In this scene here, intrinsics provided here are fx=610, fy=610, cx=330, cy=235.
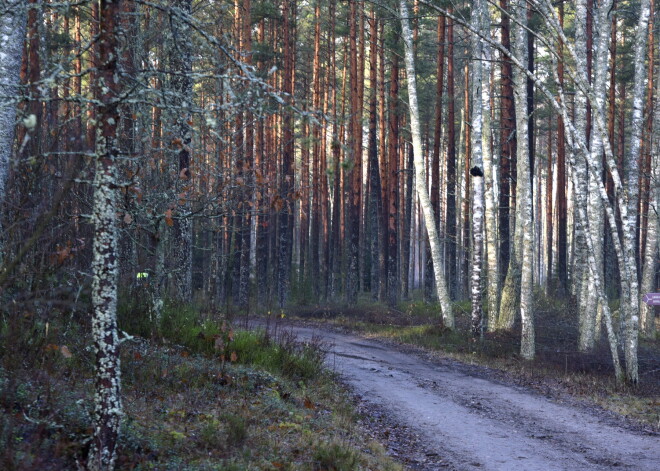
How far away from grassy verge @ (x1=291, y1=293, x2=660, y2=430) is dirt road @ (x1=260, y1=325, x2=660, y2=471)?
3.43 ft

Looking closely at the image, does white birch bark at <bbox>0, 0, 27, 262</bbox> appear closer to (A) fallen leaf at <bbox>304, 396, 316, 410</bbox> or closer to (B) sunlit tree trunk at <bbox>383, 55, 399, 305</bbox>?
(A) fallen leaf at <bbox>304, 396, 316, 410</bbox>

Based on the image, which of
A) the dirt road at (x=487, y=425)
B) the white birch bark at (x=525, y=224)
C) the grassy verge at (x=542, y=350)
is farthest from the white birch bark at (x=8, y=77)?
the white birch bark at (x=525, y=224)

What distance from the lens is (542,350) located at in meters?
15.5

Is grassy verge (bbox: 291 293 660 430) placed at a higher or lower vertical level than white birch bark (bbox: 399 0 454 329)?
lower

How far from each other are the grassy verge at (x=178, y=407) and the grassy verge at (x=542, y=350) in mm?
4954

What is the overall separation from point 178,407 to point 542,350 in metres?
→ 11.5

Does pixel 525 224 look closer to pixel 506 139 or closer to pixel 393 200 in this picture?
pixel 506 139

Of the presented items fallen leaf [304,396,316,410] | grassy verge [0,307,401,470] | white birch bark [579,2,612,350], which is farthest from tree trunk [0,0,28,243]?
white birch bark [579,2,612,350]

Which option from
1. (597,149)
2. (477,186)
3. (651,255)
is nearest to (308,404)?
(477,186)

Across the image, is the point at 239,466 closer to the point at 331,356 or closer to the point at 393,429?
the point at 393,429

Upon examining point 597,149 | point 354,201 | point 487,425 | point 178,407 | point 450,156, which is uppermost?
point 450,156

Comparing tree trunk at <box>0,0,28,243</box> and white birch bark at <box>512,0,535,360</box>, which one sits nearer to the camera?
tree trunk at <box>0,0,28,243</box>

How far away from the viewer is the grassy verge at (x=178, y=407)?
16.3 ft

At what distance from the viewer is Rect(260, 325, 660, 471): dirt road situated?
7129 millimetres
